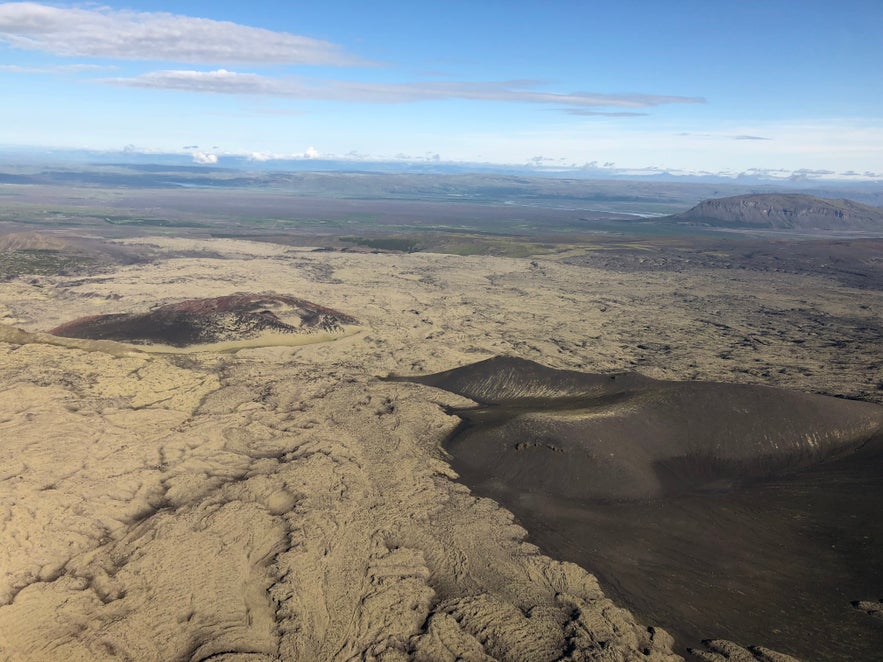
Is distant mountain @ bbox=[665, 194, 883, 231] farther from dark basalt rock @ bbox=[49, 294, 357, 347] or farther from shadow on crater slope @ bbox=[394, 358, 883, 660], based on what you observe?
shadow on crater slope @ bbox=[394, 358, 883, 660]

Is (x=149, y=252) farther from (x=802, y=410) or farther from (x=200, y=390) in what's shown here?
(x=802, y=410)

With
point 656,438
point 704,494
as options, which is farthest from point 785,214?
point 704,494

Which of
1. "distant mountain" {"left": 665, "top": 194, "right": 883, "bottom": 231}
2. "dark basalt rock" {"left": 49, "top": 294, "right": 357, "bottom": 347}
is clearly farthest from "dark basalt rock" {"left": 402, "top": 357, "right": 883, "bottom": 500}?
"distant mountain" {"left": 665, "top": 194, "right": 883, "bottom": 231}

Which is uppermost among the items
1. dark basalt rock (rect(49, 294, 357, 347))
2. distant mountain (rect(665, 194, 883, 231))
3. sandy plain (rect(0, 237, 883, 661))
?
distant mountain (rect(665, 194, 883, 231))

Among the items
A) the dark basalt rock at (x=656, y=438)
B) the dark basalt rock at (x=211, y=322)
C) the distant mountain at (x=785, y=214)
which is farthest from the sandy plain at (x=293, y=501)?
the distant mountain at (x=785, y=214)

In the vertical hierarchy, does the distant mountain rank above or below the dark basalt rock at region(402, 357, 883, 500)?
above

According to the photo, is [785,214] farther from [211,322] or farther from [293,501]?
[293,501]
